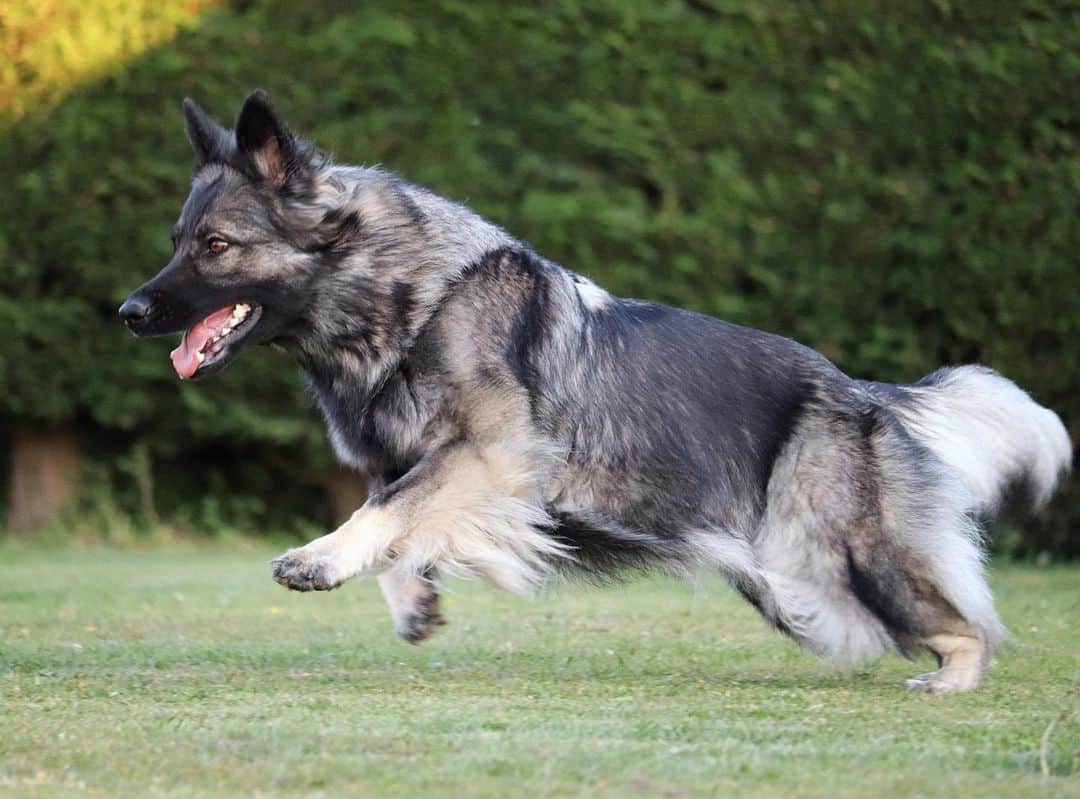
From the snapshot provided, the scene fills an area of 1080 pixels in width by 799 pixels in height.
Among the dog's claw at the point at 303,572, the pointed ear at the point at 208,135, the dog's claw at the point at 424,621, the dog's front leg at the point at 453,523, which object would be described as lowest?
the dog's claw at the point at 424,621

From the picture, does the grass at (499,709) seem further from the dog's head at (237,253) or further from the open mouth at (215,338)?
the dog's head at (237,253)

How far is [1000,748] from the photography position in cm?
412

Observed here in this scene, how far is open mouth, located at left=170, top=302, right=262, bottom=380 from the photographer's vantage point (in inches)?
218

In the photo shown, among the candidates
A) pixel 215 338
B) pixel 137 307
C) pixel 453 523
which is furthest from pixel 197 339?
pixel 453 523

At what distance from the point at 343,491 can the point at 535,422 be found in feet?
23.9

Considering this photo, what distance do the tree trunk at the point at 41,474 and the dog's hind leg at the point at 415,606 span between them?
24.2ft

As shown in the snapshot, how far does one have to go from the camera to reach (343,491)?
1257 centimetres

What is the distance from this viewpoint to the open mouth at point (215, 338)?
553 cm

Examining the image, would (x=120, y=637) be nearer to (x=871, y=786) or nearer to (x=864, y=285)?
(x=871, y=786)

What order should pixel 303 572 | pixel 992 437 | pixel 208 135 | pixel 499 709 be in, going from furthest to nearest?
pixel 992 437
pixel 208 135
pixel 303 572
pixel 499 709

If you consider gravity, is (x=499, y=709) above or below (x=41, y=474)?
above

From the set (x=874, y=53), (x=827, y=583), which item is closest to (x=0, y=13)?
(x=874, y=53)

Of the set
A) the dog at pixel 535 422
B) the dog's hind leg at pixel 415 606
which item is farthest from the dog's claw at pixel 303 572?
the dog's hind leg at pixel 415 606

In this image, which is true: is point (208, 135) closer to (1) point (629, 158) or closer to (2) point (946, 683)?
(2) point (946, 683)
